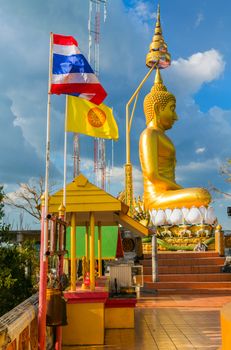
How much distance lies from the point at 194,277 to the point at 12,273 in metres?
9.90

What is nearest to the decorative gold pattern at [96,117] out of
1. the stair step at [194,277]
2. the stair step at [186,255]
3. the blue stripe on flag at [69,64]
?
the blue stripe on flag at [69,64]

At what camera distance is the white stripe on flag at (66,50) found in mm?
6505

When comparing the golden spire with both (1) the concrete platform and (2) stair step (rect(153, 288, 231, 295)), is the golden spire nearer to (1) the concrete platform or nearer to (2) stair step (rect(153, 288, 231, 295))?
(2) stair step (rect(153, 288, 231, 295))

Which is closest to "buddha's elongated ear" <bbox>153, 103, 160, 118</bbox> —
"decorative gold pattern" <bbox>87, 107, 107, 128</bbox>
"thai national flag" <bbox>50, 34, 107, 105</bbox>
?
"decorative gold pattern" <bbox>87, 107, 107, 128</bbox>

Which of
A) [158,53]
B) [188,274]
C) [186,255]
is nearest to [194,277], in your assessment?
[188,274]

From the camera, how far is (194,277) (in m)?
15.2

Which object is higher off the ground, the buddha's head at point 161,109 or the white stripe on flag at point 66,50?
the buddha's head at point 161,109

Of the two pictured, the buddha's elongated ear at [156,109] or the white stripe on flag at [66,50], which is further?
the buddha's elongated ear at [156,109]

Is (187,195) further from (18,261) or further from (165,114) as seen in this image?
(18,261)

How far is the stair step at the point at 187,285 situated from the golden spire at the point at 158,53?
44.6ft

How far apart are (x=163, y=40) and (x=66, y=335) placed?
21.1 meters

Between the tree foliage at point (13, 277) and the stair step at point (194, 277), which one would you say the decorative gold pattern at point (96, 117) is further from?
the stair step at point (194, 277)

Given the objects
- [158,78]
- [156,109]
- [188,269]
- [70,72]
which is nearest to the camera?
[70,72]

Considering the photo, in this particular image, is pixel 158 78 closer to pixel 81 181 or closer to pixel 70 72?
pixel 81 181
